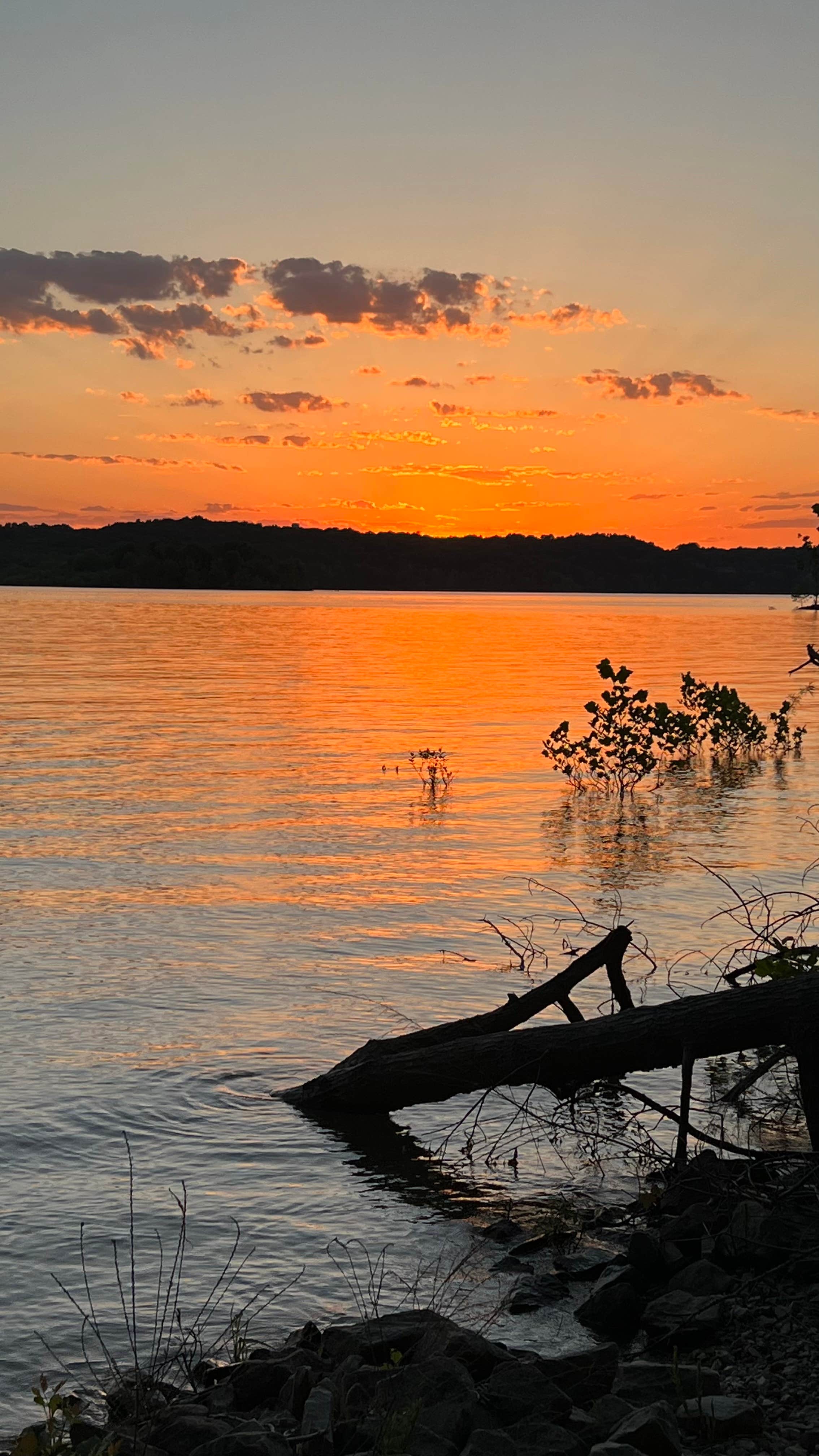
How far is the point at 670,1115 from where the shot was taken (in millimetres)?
7293

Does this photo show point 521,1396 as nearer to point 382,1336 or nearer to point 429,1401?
point 429,1401

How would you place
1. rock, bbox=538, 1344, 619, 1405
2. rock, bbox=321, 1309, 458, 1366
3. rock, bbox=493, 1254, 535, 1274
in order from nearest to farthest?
1. rock, bbox=538, 1344, 619, 1405
2. rock, bbox=321, 1309, 458, 1366
3. rock, bbox=493, 1254, 535, 1274

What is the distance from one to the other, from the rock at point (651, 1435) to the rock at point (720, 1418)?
215mm

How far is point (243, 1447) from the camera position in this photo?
4801 mm

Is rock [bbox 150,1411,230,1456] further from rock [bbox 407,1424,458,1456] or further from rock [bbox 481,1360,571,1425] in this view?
rock [bbox 481,1360,571,1425]

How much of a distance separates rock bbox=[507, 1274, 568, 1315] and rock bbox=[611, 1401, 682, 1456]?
1.94 meters

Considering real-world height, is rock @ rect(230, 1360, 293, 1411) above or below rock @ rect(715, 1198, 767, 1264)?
below

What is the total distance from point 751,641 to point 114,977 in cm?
8572

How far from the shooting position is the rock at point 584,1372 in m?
5.57

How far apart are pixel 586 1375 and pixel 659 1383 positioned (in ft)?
0.99

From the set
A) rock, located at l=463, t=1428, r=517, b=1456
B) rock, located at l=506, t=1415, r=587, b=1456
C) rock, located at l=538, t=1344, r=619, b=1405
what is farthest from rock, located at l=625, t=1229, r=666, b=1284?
rock, located at l=463, t=1428, r=517, b=1456

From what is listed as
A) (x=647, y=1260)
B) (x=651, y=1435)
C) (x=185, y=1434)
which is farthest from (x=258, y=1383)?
(x=647, y=1260)

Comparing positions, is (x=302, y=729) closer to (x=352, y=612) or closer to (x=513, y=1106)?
(x=513, y=1106)

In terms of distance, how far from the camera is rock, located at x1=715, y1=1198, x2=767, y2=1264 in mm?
6703
